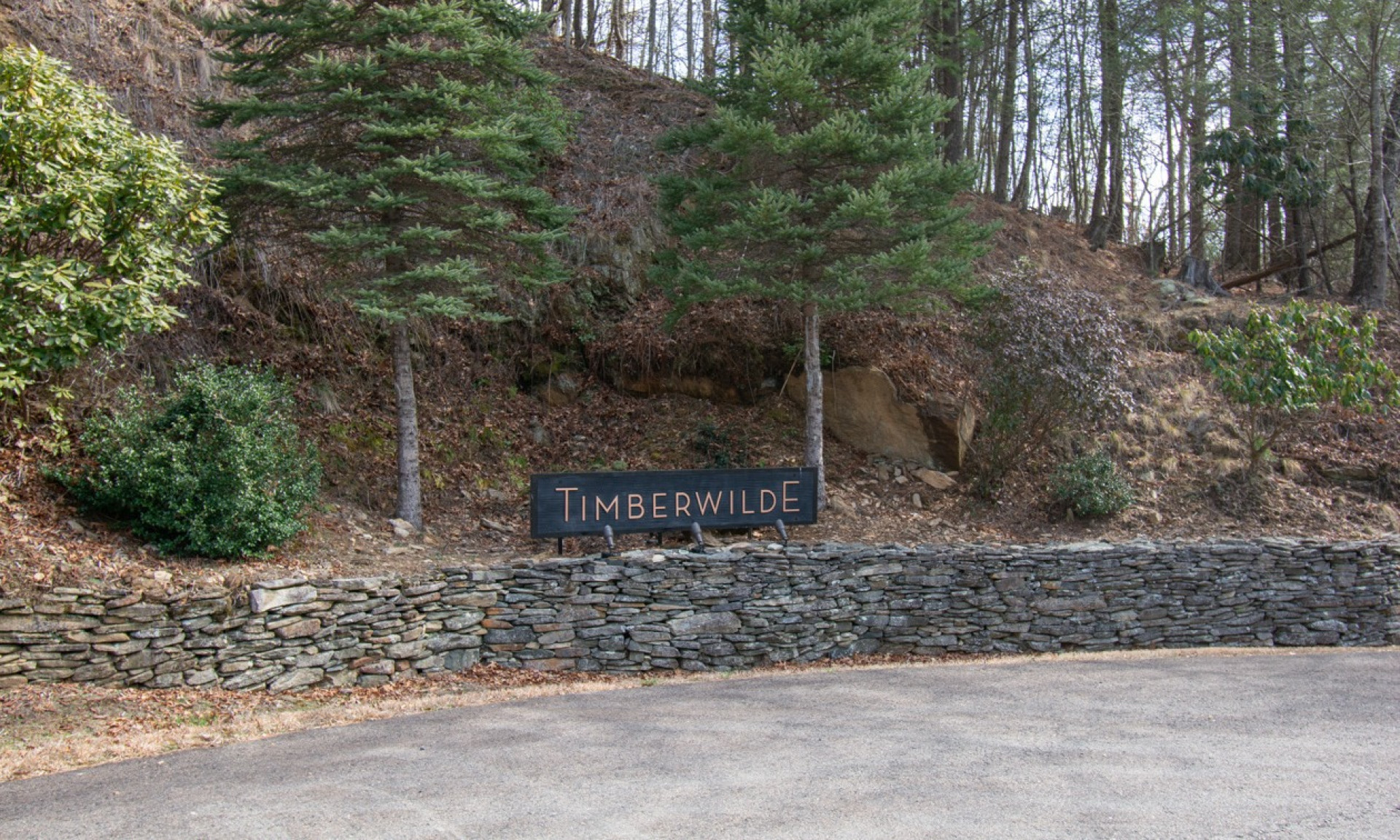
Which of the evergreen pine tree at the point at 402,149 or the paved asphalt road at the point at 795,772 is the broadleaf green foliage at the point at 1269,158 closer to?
the paved asphalt road at the point at 795,772

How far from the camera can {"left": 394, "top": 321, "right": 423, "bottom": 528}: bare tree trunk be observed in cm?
1049

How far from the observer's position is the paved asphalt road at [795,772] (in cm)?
546

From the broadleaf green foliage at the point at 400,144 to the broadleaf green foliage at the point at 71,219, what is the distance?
1399 millimetres

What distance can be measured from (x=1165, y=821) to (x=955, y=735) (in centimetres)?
191

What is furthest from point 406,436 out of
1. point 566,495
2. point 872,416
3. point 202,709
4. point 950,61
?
point 950,61

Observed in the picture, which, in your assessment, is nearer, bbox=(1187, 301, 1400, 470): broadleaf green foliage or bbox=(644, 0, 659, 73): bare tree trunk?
bbox=(1187, 301, 1400, 470): broadleaf green foliage

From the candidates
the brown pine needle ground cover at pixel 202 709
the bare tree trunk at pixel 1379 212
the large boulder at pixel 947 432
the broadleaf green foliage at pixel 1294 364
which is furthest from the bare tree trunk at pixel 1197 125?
the brown pine needle ground cover at pixel 202 709

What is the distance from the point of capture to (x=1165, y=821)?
5574 mm

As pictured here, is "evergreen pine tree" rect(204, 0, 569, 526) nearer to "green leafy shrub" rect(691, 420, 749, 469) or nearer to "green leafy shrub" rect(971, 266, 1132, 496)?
"green leafy shrub" rect(691, 420, 749, 469)

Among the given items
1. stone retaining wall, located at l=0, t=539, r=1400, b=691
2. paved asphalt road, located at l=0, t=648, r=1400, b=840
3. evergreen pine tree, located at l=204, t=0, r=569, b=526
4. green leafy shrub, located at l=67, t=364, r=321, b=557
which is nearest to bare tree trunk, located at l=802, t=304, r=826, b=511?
stone retaining wall, located at l=0, t=539, r=1400, b=691

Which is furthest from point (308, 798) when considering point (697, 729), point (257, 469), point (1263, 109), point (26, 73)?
point (1263, 109)

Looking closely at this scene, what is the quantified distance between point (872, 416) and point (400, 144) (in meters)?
7.07

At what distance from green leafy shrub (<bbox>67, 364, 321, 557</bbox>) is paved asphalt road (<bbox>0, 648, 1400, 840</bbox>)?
232 centimetres

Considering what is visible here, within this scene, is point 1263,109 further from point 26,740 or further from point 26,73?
point 26,740
